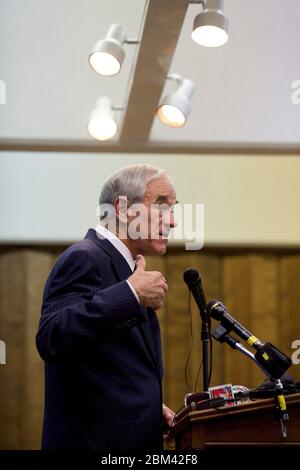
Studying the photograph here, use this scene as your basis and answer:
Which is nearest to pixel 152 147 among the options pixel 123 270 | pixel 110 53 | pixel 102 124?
pixel 102 124

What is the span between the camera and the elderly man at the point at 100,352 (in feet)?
6.57

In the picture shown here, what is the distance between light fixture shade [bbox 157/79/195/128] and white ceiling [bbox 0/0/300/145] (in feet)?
0.91

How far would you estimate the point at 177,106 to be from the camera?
4.31 m

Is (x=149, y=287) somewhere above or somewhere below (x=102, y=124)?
below

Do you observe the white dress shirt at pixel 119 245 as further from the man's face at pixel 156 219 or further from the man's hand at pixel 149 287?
the man's hand at pixel 149 287

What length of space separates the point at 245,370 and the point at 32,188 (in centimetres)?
183

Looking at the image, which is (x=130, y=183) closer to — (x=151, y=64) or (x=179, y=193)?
(x=151, y=64)

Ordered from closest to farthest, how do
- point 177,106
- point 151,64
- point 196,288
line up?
point 196,288, point 151,64, point 177,106

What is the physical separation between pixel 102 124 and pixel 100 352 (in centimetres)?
269

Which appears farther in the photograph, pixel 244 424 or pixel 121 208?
pixel 121 208

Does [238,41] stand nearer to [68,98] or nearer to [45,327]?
[68,98]

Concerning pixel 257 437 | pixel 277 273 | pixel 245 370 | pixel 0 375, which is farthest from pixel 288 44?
pixel 257 437

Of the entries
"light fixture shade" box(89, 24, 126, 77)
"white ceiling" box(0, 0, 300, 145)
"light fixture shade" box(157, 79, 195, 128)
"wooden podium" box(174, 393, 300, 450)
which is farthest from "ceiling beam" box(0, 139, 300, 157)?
"wooden podium" box(174, 393, 300, 450)

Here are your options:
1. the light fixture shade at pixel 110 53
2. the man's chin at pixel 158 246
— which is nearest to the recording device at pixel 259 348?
the man's chin at pixel 158 246
